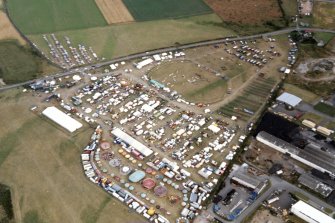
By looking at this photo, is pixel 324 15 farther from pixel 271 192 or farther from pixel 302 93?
pixel 271 192

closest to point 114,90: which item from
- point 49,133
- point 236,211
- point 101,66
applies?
point 101,66

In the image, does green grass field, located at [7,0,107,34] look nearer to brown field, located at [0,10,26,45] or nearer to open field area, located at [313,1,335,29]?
brown field, located at [0,10,26,45]

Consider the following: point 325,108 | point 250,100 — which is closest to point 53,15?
point 250,100

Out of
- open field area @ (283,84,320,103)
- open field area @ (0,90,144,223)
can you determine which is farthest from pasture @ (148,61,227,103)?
open field area @ (0,90,144,223)

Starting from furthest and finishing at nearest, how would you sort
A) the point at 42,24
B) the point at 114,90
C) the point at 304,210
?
1. the point at 42,24
2. the point at 114,90
3. the point at 304,210

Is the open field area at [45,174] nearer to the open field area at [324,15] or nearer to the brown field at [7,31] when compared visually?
the brown field at [7,31]

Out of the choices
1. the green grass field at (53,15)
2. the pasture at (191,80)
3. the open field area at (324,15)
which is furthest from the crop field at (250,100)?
the green grass field at (53,15)

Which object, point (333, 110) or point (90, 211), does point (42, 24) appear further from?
point (333, 110)
